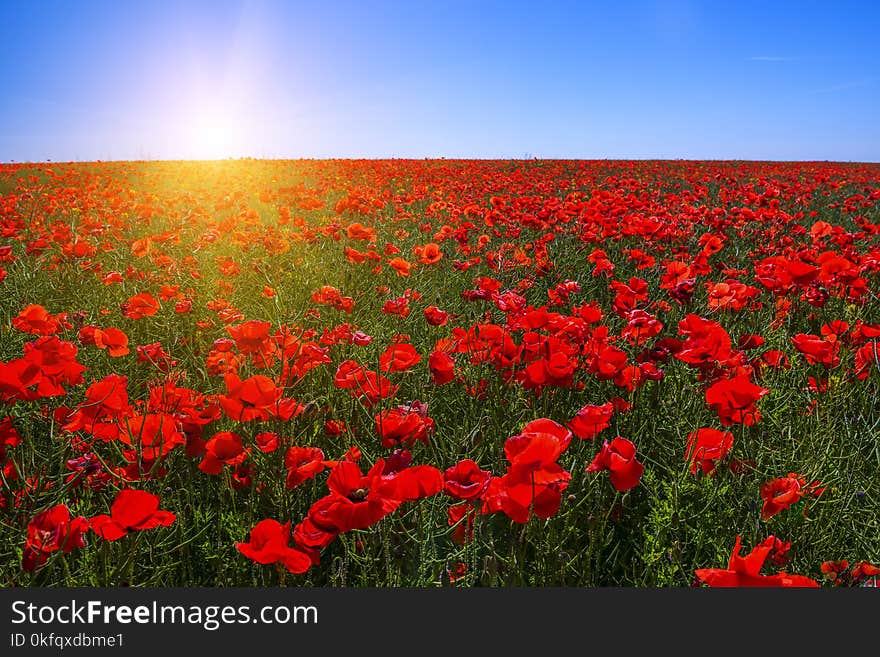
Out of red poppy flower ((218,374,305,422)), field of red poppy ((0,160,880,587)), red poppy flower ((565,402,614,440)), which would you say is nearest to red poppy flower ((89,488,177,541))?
field of red poppy ((0,160,880,587))

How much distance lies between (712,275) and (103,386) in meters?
4.31

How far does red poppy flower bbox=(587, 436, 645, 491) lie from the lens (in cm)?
112

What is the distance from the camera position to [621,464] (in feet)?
3.68

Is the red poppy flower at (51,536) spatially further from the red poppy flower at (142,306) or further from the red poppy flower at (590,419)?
the red poppy flower at (142,306)

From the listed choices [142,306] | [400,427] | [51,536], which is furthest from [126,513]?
[142,306]

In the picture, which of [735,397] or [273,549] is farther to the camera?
[735,397]

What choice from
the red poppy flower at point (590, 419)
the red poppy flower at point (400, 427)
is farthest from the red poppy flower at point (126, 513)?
the red poppy flower at point (590, 419)

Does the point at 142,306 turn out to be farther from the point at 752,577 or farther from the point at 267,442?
the point at 752,577

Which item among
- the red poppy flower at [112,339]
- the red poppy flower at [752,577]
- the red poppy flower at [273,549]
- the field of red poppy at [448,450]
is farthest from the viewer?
the red poppy flower at [112,339]

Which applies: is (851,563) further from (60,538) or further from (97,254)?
(97,254)

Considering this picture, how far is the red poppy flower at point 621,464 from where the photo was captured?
112 cm

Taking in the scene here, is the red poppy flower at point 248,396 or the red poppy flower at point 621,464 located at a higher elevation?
the red poppy flower at point 248,396

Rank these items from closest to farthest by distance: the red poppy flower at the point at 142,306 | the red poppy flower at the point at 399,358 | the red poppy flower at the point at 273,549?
the red poppy flower at the point at 273,549 → the red poppy flower at the point at 399,358 → the red poppy flower at the point at 142,306

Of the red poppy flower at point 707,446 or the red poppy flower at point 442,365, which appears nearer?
the red poppy flower at point 707,446
